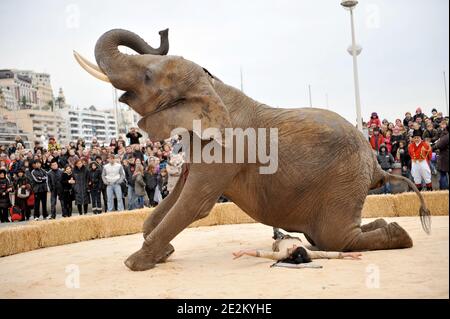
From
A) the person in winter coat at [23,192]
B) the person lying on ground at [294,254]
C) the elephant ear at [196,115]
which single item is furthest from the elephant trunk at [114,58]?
the person in winter coat at [23,192]

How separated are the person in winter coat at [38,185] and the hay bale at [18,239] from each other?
5209mm

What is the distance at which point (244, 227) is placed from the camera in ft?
39.5

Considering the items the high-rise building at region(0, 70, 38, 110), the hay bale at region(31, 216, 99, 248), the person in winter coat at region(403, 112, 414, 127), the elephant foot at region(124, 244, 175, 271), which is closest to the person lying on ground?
the elephant foot at region(124, 244, 175, 271)

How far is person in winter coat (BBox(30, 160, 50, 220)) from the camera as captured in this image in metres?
15.6

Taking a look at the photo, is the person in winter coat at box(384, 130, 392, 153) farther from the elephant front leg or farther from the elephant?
the elephant front leg

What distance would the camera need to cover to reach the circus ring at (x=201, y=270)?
5.05 m

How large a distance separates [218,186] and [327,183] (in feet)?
4.84

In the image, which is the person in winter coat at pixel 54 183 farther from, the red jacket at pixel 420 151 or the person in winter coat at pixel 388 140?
the red jacket at pixel 420 151

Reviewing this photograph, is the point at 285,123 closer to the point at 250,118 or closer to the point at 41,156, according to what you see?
the point at 250,118

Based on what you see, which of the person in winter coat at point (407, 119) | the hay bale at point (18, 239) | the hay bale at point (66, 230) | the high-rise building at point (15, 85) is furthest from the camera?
the high-rise building at point (15, 85)

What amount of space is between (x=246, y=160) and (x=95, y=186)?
9.72 m

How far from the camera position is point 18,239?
33.2 feet

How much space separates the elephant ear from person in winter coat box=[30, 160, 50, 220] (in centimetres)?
986
